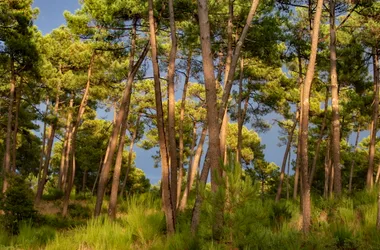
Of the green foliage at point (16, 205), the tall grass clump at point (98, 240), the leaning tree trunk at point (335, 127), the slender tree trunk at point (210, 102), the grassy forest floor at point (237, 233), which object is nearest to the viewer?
the grassy forest floor at point (237, 233)

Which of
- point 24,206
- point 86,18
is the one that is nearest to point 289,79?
point 86,18

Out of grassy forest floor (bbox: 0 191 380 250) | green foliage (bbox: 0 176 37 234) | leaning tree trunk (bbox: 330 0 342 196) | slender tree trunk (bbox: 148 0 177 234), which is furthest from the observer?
leaning tree trunk (bbox: 330 0 342 196)

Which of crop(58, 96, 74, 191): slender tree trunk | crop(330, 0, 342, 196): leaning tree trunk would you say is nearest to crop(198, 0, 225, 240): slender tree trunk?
crop(330, 0, 342, 196): leaning tree trunk

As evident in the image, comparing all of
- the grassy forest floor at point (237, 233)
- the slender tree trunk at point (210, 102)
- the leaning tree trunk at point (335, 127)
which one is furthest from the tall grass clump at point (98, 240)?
the leaning tree trunk at point (335, 127)

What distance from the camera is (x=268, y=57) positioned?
13391 mm

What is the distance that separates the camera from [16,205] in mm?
9094

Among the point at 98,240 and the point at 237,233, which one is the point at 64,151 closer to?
the point at 98,240

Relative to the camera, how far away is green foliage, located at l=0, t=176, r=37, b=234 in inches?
353

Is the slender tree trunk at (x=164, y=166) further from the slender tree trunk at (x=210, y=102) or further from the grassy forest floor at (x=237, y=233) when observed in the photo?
the slender tree trunk at (x=210, y=102)

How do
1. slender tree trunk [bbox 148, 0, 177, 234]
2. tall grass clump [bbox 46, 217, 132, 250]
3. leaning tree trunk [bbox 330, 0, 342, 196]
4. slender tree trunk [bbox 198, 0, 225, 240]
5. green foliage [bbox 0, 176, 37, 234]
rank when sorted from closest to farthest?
tall grass clump [bbox 46, 217, 132, 250], slender tree trunk [bbox 198, 0, 225, 240], slender tree trunk [bbox 148, 0, 177, 234], green foliage [bbox 0, 176, 37, 234], leaning tree trunk [bbox 330, 0, 342, 196]

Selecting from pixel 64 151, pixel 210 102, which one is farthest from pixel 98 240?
pixel 64 151

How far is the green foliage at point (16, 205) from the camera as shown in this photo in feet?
29.4

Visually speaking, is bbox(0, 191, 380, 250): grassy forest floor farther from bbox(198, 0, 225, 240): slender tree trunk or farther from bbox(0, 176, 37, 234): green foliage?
bbox(198, 0, 225, 240): slender tree trunk

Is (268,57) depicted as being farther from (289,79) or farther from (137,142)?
(137,142)
